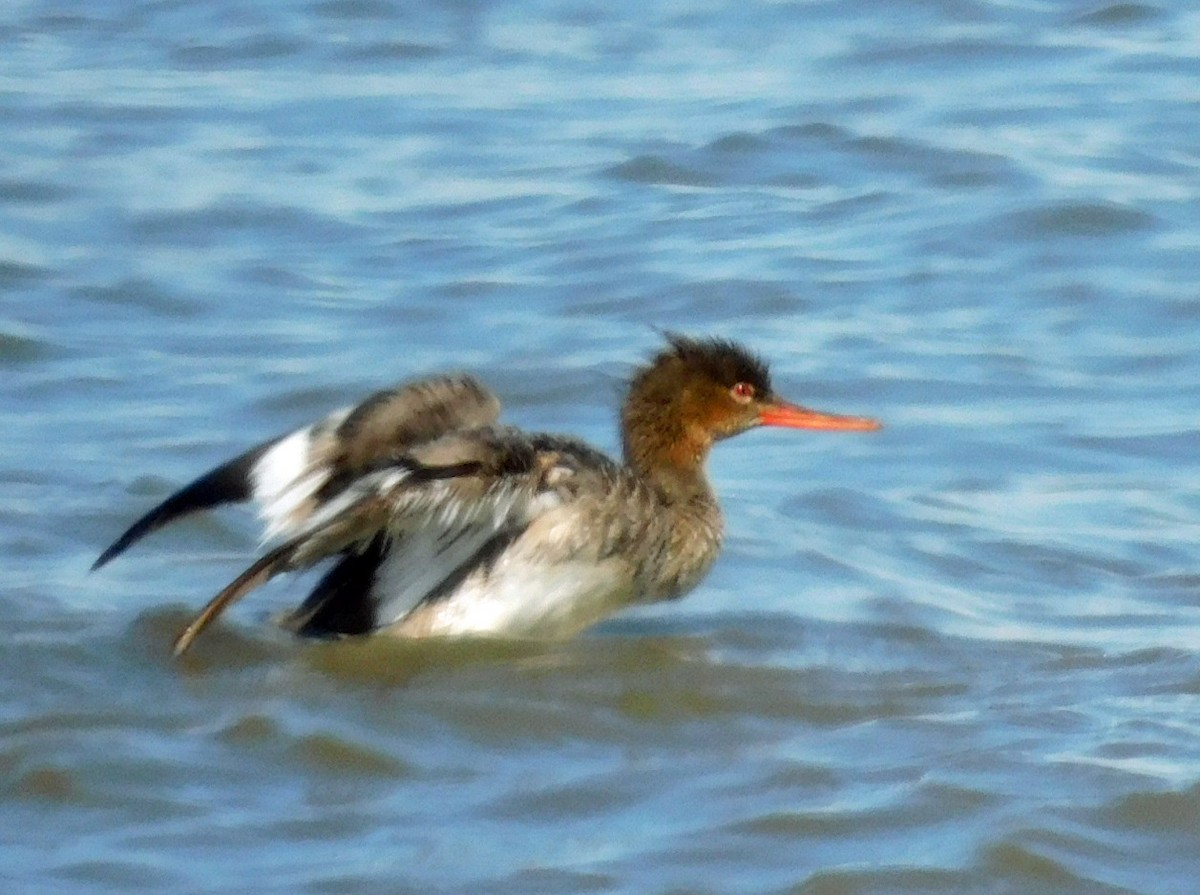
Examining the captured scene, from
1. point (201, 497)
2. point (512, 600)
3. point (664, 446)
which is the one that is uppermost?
point (201, 497)

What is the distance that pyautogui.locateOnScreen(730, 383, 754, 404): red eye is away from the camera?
7.74 metres

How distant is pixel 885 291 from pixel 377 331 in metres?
2.10

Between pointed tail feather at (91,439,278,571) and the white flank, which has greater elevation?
pointed tail feather at (91,439,278,571)

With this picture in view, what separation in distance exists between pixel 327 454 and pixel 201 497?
1.32 feet

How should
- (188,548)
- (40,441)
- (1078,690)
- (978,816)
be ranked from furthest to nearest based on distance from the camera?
(40,441), (188,548), (1078,690), (978,816)

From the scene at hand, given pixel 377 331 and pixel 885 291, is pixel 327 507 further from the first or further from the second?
pixel 885 291

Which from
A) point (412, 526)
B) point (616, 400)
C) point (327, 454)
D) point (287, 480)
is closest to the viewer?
point (412, 526)

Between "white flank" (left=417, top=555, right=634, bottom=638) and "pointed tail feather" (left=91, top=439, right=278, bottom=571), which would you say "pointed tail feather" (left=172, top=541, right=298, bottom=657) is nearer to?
"pointed tail feather" (left=91, top=439, right=278, bottom=571)

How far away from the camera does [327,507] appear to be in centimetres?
654

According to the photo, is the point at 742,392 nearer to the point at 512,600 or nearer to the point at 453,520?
the point at 512,600

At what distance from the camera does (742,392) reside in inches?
305

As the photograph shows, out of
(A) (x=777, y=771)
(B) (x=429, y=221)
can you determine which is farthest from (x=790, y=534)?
(B) (x=429, y=221)

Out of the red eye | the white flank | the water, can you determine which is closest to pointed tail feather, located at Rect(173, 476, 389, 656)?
the water

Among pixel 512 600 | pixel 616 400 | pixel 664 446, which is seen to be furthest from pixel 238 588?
pixel 616 400
